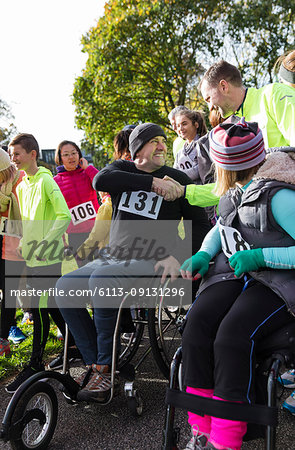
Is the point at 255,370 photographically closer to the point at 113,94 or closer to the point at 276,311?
the point at 276,311

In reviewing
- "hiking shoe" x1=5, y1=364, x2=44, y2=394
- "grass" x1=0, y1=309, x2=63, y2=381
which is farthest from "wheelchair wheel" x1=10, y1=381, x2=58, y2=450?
"grass" x1=0, y1=309, x2=63, y2=381

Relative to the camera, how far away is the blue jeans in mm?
2656

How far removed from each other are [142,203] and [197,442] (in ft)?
5.38

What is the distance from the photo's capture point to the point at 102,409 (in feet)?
9.40

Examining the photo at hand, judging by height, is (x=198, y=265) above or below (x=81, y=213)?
above

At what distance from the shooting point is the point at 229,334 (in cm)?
184

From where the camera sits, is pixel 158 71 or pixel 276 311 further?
pixel 158 71

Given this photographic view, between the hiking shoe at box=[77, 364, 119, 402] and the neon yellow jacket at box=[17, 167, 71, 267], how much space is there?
1.18 metres

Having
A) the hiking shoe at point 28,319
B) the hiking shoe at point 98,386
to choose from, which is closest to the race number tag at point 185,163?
the hiking shoe at point 98,386

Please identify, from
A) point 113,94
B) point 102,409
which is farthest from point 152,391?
point 113,94

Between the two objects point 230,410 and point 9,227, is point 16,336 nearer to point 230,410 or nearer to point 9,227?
point 9,227

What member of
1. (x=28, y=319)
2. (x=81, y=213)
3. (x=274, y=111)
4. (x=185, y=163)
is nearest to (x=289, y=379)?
(x=274, y=111)

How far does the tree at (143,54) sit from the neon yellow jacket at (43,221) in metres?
13.8

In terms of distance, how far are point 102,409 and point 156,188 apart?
5.19 ft
